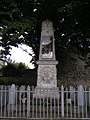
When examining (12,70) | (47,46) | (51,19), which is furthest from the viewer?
(12,70)

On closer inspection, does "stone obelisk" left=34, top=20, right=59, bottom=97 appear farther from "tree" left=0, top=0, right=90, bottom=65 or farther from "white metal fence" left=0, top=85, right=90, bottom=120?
"white metal fence" left=0, top=85, right=90, bottom=120

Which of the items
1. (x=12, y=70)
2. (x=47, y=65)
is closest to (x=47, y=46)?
(x=47, y=65)

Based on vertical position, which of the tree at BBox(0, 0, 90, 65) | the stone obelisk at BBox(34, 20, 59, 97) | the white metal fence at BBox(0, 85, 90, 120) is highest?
the tree at BBox(0, 0, 90, 65)

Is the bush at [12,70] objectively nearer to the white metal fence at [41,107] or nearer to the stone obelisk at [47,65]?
the stone obelisk at [47,65]

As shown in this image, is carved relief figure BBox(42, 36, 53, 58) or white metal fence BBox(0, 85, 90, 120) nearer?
white metal fence BBox(0, 85, 90, 120)

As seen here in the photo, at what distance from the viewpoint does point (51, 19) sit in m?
18.8

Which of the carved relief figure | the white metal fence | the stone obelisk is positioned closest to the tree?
the carved relief figure

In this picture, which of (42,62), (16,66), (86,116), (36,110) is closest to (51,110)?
(36,110)

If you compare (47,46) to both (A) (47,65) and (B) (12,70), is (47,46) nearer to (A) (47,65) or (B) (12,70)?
(A) (47,65)

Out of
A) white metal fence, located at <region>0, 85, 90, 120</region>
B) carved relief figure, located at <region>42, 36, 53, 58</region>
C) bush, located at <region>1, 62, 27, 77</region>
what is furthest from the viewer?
bush, located at <region>1, 62, 27, 77</region>

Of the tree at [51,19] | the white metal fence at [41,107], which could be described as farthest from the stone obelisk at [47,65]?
the white metal fence at [41,107]

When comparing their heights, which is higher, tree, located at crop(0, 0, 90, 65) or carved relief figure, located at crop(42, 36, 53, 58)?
tree, located at crop(0, 0, 90, 65)

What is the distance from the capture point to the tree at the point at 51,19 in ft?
55.1

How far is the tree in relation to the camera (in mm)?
16781
